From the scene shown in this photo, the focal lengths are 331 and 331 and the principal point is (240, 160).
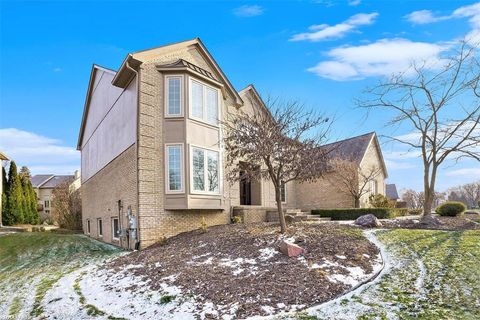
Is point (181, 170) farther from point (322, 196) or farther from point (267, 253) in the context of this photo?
point (322, 196)

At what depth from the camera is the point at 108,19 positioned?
11.7 m

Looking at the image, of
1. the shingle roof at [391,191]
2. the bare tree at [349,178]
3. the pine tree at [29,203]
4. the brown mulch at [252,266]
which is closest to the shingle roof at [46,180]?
the pine tree at [29,203]

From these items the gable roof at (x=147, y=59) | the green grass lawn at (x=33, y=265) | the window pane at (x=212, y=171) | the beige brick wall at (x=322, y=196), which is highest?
the gable roof at (x=147, y=59)

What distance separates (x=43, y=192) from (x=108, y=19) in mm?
48241

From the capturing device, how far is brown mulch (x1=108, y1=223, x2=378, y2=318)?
19.6 ft

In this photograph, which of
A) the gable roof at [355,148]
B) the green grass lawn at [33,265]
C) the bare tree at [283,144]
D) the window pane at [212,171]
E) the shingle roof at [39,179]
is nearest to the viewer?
the green grass lawn at [33,265]

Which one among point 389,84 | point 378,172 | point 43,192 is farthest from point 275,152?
point 43,192

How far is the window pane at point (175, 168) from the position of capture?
12766mm

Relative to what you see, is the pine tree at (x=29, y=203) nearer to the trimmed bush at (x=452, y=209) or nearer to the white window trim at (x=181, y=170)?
the white window trim at (x=181, y=170)

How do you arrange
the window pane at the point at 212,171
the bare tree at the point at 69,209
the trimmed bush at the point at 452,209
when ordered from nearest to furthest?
the window pane at the point at 212,171 < the trimmed bush at the point at 452,209 < the bare tree at the point at 69,209

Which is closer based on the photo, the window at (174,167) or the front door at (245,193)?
the window at (174,167)

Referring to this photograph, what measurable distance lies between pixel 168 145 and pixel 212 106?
2735 millimetres

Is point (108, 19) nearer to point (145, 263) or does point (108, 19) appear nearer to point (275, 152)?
point (275, 152)

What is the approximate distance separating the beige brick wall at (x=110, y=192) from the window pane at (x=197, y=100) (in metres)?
2.85
